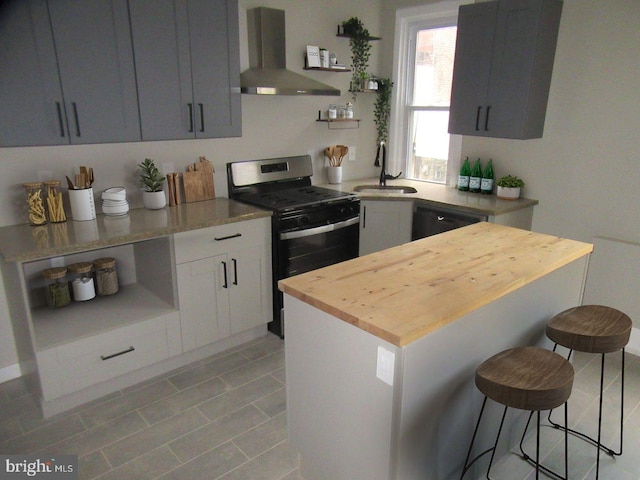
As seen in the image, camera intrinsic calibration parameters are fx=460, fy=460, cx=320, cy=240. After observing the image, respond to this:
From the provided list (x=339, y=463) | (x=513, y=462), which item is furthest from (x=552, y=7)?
(x=339, y=463)

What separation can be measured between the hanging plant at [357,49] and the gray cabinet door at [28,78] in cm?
238

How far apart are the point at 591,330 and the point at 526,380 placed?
0.57 meters

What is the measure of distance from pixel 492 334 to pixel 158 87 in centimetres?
228

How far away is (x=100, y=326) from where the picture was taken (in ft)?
8.33

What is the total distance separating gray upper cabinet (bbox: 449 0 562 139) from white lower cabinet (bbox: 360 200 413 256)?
780 millimetres

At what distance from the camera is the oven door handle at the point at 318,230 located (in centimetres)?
311

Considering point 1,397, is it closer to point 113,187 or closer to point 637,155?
point 113,187

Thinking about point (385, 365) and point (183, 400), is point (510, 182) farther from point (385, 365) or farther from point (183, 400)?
point (183, 400)

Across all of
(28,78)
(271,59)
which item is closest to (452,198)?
(271,59)

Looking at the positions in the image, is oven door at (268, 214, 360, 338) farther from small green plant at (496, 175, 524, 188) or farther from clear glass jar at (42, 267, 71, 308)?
clear glass jar at (42, 267, 71, 308)

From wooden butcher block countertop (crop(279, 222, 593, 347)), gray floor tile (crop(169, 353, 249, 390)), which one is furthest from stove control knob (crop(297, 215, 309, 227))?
wooden butcher block countertop (crop(279, 222, 593, 347))

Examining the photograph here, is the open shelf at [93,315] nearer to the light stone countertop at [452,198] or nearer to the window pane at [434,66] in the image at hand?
the light stone countertop at [452,198]

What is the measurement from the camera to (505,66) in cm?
321

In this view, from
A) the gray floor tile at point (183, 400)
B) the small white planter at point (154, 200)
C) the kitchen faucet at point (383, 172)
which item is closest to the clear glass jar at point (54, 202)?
the small white planter at point (154, 200)
